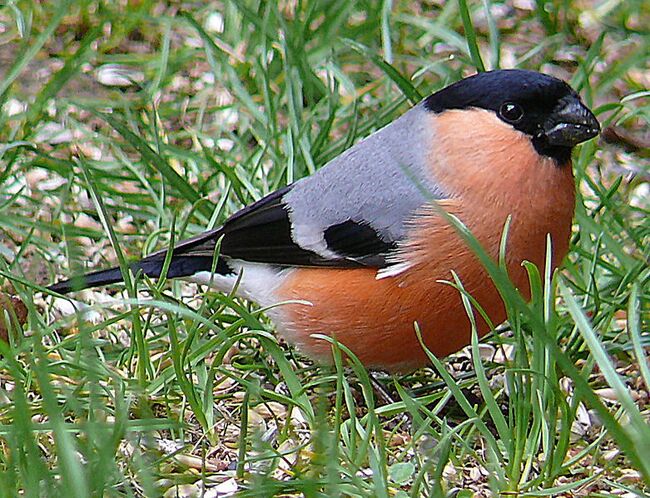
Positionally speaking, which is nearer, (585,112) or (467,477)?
(467,477)

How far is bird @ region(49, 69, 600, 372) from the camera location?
9.18ft

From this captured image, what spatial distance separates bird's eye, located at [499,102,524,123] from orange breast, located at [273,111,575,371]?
0.08ft

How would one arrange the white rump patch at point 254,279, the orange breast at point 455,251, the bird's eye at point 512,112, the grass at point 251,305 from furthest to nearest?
the white rump patch at point 254,279 → the bird's eye at point 512,112 → the orange breast at point 455,251 → the grass at point 251,305

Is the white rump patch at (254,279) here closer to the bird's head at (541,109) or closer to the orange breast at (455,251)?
the orange breast at (455,251)

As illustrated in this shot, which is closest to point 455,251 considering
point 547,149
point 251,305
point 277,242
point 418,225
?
point 418,225

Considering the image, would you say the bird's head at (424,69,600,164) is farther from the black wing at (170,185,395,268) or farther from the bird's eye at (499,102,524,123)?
the black wing at (170,185,395,268)

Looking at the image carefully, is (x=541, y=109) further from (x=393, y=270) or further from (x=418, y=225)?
(x=393, y=270)

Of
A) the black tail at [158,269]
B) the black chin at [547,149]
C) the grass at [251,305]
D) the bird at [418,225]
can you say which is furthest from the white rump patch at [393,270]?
the black tail at [158,269]

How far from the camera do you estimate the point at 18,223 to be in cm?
360

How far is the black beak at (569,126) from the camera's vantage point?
2.85 meters

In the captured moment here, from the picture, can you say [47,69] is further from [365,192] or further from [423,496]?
[423,496]

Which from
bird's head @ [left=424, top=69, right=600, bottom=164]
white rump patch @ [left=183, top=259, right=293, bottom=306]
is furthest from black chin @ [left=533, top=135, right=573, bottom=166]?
white rump patch @ [left=183, top=259, right=293, bottom=306]

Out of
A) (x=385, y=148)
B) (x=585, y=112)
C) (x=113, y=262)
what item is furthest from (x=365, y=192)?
(x=113, y=262)

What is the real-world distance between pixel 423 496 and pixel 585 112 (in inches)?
41.7
